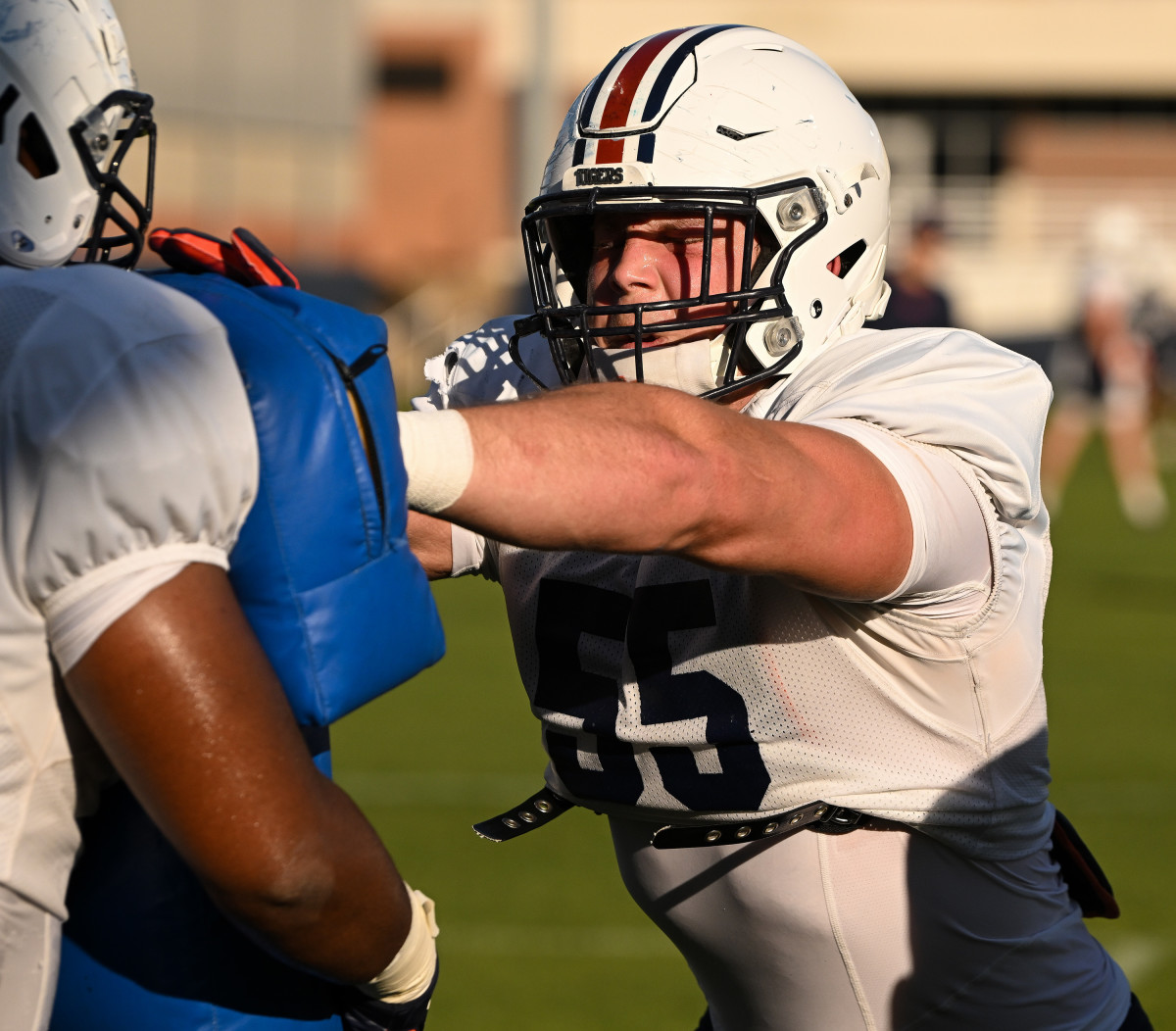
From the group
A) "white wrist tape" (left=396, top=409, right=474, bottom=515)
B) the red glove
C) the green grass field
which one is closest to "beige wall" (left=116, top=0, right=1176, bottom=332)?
the green grass field

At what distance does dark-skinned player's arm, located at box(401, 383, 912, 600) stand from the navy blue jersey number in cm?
34

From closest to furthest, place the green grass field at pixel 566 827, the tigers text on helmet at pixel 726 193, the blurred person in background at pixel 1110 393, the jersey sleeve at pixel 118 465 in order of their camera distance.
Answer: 1. the jersey sleeve at pixel 118 465
2. the tigers text on helmet at pixel 726 193
3. the green grass field at pixel 566 827
4. the blurred person in background at pixel 1110 393

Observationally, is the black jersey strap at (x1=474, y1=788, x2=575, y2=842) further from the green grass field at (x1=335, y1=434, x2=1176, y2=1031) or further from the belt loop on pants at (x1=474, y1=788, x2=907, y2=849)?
the green grass field at (x1=335, y1=434, x2=1176, y2=1031)

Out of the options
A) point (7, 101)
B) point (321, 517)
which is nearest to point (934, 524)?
point (321, 517)

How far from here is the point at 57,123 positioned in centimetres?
193

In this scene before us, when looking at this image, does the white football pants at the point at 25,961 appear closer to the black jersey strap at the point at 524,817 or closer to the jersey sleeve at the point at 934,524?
the black jersey strap at the point at 524,817

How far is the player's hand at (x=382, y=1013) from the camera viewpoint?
5.90ft

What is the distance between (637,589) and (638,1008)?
89.7 inches

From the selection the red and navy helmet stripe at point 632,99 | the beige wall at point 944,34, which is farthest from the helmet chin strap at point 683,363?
the beige wall at point 944,34

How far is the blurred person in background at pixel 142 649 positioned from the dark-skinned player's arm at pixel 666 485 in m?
0.23

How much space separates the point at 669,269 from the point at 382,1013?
1.10 metres

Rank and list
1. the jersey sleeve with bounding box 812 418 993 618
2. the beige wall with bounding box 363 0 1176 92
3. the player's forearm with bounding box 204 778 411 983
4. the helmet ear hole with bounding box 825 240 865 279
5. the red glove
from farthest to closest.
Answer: the beige wall with bounding box 363 0 1176 92 < the helmet ear hole with bounding box 825 240 865 279 < the jersey sleeve with bounding box 812 418 993 618 < the red glove < the player's forearm with bounding box 204 778 411 983

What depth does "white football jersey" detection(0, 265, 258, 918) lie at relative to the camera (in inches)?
54.6

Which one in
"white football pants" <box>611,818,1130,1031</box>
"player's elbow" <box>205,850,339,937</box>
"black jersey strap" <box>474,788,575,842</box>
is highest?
"player's elbow" <box>205,850,339,937</box>
